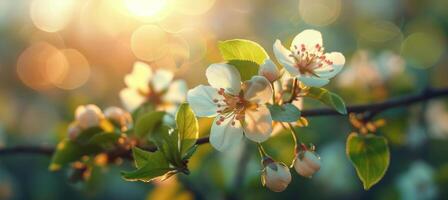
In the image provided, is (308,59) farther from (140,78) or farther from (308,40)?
(140,78)

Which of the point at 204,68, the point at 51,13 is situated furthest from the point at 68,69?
the point at 204,68

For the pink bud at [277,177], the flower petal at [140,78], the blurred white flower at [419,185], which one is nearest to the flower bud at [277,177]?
the pink bud at [277,177]

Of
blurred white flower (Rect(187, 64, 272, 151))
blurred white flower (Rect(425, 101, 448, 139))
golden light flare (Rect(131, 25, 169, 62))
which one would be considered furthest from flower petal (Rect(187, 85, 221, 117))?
golden light flare (Rect(131, 25, 169, 62))

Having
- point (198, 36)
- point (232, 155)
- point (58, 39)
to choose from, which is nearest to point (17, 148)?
point (232, 155)

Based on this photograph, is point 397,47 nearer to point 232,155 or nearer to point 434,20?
point 434,20

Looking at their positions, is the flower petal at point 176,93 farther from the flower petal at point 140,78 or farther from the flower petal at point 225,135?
the flower petal at point 225,135
